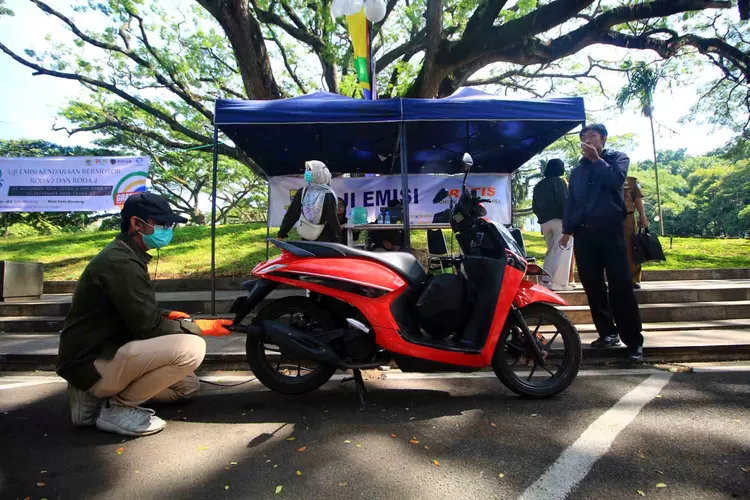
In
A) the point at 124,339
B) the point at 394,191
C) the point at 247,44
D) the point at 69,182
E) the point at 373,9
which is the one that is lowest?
the point at 124,339

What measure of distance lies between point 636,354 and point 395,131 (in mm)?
4405

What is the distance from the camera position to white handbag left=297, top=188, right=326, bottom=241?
15.2 feet

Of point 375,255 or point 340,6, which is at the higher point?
point 340,6

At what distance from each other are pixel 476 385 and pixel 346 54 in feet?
35.7

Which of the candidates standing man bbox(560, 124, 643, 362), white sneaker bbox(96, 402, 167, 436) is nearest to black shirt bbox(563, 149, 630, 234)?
standing man bbox(560, 124, 643, 362)

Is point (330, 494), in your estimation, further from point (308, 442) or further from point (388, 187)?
point (388, 187)

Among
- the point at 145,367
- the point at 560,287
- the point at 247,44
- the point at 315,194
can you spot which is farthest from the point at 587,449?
the point at 247,44

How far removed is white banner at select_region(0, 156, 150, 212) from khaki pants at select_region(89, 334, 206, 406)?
22.8 ft

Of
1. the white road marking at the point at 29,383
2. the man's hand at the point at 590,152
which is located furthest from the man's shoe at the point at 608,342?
the white road marking at the point at 29,383

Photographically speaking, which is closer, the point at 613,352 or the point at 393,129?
the point at 613,352

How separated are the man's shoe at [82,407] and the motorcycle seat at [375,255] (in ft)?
5.03

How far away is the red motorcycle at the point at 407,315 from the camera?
8.95 feet

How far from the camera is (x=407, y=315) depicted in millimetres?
2836

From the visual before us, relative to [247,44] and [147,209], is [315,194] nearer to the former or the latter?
[147,209]
